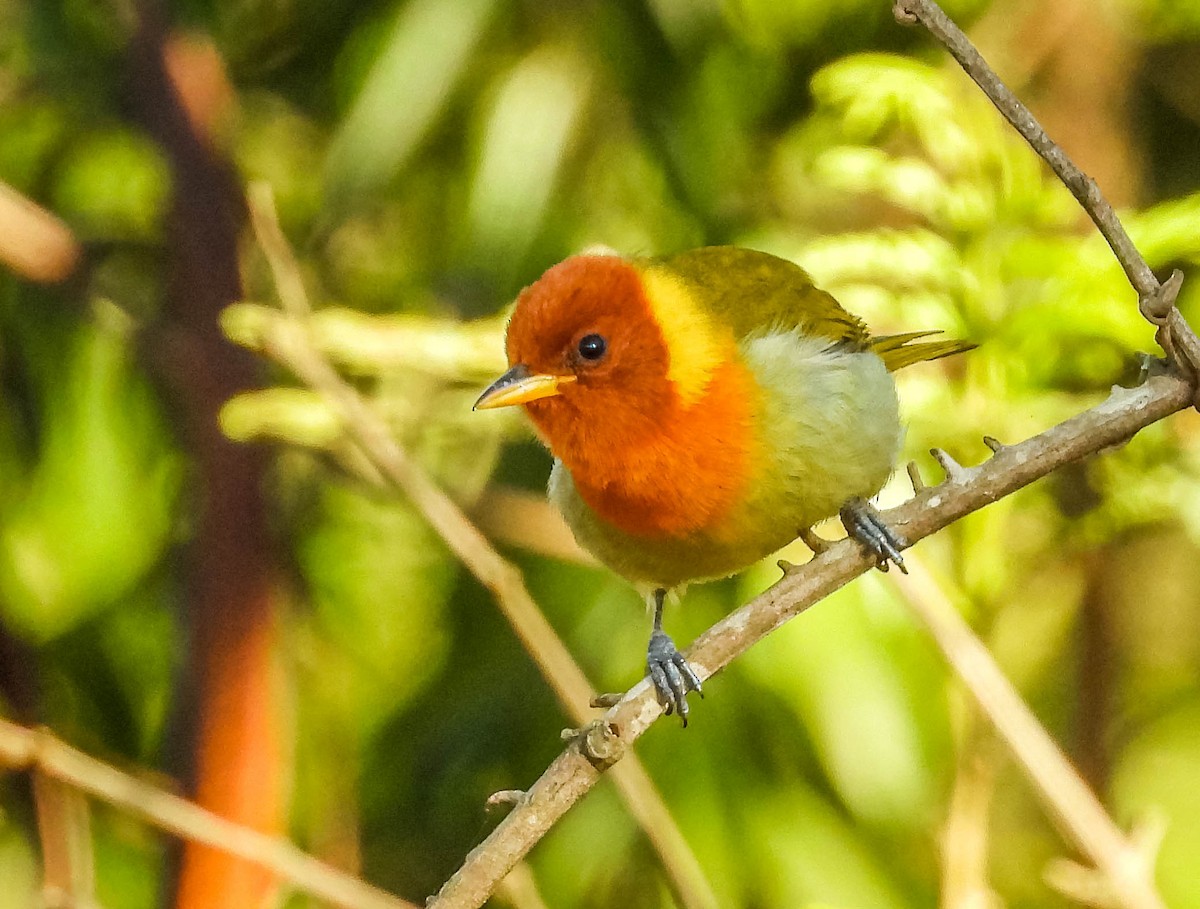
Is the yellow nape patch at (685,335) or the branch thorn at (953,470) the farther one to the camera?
the yellow nape patch at (685,335)

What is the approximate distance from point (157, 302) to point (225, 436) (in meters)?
0.27

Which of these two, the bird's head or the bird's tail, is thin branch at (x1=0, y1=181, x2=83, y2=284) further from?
the bird's tail

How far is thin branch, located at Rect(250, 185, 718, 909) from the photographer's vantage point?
1706 mm

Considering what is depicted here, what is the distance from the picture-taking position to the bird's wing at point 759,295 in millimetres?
1506

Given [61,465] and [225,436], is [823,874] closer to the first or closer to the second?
[225,436]

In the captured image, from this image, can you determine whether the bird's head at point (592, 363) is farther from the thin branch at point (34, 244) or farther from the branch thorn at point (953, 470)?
the thin branch at point (34, 244)

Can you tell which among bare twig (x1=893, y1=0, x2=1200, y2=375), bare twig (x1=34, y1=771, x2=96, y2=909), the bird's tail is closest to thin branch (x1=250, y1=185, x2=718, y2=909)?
the bird's tail

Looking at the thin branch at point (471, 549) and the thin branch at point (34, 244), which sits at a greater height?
the thin branch at point (34, 244)

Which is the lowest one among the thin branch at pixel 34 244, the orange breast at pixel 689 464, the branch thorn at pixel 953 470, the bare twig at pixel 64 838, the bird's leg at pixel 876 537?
the branch thorn at pixel 953 470

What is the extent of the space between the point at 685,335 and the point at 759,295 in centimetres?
17

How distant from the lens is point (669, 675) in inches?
58.6

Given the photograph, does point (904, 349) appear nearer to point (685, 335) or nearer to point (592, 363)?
point (685, 335)

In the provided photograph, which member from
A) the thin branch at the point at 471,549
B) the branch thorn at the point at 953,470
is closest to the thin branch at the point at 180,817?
the thin branch at the point at 471,549

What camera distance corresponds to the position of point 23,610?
2070 millimetres
